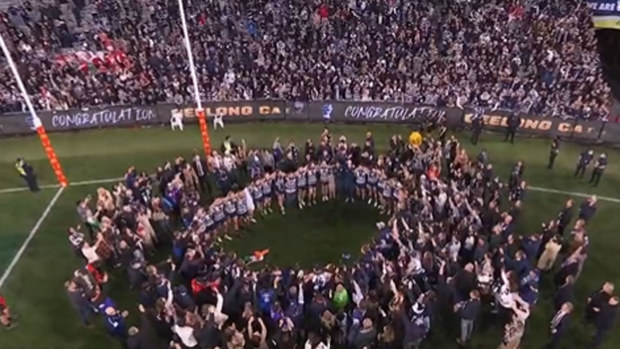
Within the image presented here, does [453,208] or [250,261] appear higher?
[453,208]

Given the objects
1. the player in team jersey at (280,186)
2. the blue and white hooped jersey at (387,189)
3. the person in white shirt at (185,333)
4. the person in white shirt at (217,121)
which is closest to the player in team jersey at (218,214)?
the player in team jersey at (280,186)

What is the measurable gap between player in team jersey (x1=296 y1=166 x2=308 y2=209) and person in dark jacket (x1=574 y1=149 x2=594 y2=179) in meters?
9.73

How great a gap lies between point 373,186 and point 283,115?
8.24 m

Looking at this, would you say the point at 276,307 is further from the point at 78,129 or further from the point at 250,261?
the point at 78,129

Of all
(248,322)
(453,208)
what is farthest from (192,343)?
(453,208)

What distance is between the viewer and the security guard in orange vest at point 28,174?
68.4 feet

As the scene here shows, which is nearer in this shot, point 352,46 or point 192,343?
point 192,343

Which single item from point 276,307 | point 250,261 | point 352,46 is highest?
point 352,46

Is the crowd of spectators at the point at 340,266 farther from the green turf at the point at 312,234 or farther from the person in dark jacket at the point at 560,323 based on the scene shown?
the green turf at the point at 312,234

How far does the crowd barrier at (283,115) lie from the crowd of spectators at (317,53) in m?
0.54

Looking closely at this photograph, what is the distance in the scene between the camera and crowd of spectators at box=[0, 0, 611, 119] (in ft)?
84.8

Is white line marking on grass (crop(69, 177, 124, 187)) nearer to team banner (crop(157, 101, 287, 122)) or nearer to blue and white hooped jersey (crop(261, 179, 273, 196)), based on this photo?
team banner (crop(157, 101, 287, 122))

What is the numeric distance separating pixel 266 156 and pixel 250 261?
388 centimetres

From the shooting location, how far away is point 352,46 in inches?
1131
